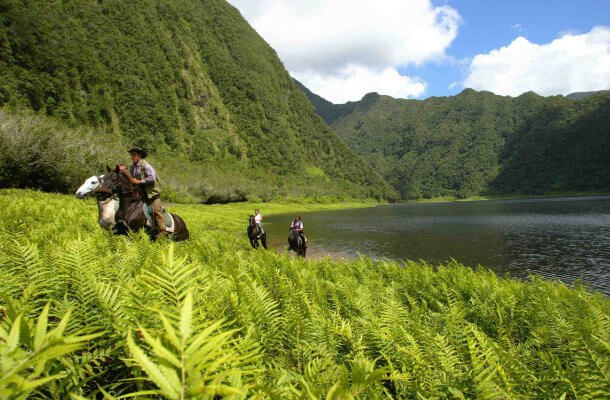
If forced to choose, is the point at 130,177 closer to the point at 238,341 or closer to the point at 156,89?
the point at 238,341

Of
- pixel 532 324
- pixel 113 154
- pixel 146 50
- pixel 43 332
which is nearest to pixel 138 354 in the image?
pixel 43 332

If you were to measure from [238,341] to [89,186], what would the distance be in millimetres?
10339

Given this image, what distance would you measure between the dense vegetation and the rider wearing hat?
3409mm

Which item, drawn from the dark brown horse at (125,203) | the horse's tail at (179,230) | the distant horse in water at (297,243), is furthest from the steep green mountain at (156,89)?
the dark brown horse at (125,203)

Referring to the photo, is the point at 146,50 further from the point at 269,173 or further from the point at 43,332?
the point at 43,332

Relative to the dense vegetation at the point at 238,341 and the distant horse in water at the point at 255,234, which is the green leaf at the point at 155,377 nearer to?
the dense vegetation at the point at 238,341

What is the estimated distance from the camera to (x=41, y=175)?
29984 millimetres

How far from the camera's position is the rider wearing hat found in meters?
9.86

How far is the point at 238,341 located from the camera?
8.20 ft

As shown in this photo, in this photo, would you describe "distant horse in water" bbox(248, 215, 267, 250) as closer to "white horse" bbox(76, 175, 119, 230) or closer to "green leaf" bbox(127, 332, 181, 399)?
"white horse" bbox(76, 175, 119, 230)

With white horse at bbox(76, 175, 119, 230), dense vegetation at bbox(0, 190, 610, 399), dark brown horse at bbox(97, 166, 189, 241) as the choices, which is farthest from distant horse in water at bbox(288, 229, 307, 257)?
dense vegetation at bbox(0, 190, 610, 399)

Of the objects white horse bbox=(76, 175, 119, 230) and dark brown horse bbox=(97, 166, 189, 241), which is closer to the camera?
dark brown horse bbox=(97, 166, 189, 241)

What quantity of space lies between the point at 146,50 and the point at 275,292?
593 feet

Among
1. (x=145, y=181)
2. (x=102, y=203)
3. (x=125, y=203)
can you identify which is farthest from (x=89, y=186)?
(x=145, y=181)
